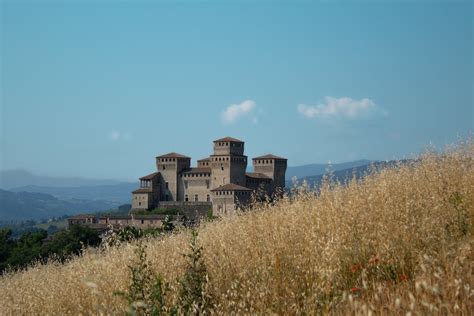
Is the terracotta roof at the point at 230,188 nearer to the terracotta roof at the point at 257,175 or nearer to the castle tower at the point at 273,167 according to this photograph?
the terracotta roof at the point at 257,175

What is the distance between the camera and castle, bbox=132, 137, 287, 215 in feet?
236

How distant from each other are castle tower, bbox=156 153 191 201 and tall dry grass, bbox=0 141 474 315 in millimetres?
66954

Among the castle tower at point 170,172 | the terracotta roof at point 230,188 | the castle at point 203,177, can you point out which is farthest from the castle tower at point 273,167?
the castle tower at point 170,172

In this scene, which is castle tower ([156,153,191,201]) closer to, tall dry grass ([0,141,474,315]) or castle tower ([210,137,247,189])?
castle tower ([210,137,247,189])

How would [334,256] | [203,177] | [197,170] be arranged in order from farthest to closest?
[197,170]
[203,177]
[334,256]

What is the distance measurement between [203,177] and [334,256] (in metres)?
69.9

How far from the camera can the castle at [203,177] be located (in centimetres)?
7188

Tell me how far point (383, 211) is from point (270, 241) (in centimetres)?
129

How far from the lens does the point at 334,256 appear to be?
4.82 m

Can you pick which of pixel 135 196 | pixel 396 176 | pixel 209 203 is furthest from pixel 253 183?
pixel 396 176

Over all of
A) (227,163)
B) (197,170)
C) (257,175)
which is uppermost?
(227,163)

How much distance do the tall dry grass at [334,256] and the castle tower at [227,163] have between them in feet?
207

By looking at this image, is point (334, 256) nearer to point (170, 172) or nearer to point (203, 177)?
point (203, 177)

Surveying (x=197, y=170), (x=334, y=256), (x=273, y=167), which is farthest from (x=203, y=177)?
Answer: (x=334, y=256)
